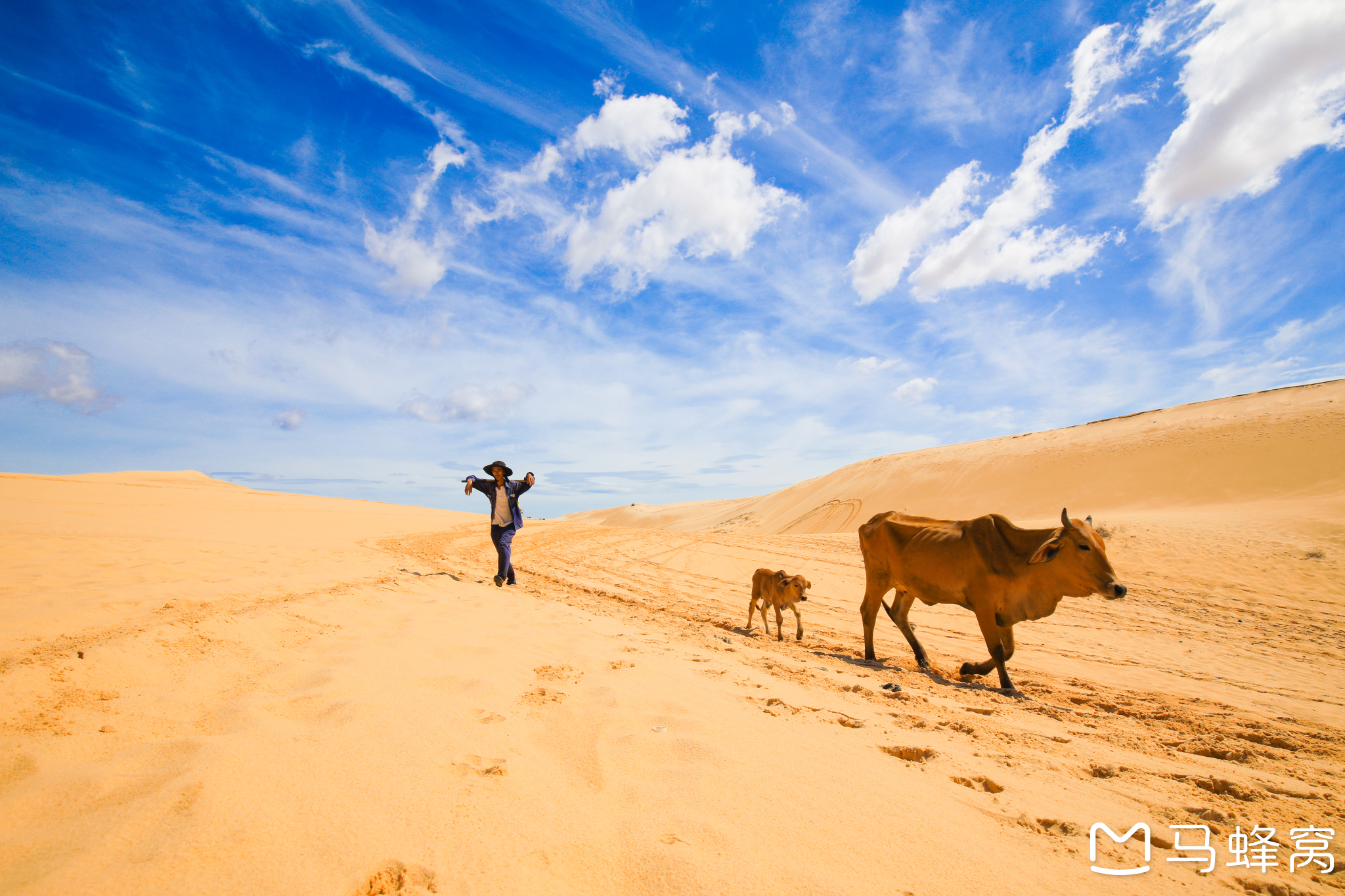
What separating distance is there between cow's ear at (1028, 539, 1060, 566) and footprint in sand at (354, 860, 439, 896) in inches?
237

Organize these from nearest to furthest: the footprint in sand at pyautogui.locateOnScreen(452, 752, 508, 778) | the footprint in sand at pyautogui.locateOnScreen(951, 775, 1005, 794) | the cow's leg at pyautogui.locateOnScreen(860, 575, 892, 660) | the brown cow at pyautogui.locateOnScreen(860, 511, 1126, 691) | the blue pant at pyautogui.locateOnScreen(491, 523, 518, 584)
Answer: the footprint in sand at pyautogui.locateOnScreen(452, 752, 508, 778) < the footprint in sand at pyautogui.locateOnScreen(951, 775, 1005, 794) < the brown cow at pyautogui.locateOnScreen(860, 511, 1126, 691) < the cow's leg at pyautogui.locateOnScreen(860, 575, 892, 660) < the blue pant at pyautogui.locateOnScreen(491, 523, 518, 584)

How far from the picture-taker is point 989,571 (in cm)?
620

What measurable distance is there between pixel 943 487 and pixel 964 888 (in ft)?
119

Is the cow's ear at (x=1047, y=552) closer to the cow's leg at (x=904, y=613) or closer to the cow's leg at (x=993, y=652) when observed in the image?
the cow's leg at (x=993, y=652)

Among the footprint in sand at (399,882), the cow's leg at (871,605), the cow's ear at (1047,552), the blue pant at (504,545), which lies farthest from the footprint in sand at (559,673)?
the blue pant at (504,545)

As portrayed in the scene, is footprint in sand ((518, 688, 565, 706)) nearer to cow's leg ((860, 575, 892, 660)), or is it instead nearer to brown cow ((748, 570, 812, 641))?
Answer: cow's leg ((860, 575, 892, 660))

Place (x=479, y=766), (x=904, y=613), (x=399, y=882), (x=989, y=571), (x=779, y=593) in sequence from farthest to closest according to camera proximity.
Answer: (x=779, y=593)
(x=904, y=613)
(x=989, y=571)
(x=479, y=766)
(x=399, y=882)

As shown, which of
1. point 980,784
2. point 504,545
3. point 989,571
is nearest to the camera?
point 980,784

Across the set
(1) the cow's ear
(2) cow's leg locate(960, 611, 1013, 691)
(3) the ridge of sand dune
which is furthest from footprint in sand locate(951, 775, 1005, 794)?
(3) the ridge of sand dune

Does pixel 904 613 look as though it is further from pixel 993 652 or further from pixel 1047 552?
pixel 1047 552

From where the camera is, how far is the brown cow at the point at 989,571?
5.75m

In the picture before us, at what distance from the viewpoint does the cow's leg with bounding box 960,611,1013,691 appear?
18.4 ft

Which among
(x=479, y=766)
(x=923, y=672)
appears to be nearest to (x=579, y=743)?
(x=479, y=766)

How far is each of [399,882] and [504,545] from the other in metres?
8.33
